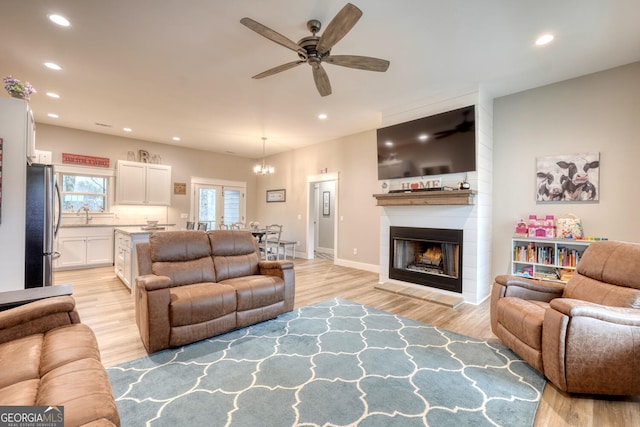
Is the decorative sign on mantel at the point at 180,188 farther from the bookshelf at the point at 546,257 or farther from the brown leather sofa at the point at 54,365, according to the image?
the bookshelf at the point at 546,257

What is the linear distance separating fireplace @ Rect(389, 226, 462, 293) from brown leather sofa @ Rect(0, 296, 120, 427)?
4.03 m

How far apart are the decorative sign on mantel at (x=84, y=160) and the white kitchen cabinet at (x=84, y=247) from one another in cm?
148

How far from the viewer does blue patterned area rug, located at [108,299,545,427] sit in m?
1.72

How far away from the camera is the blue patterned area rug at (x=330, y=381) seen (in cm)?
172

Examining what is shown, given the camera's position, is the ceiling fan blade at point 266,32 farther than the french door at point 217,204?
No

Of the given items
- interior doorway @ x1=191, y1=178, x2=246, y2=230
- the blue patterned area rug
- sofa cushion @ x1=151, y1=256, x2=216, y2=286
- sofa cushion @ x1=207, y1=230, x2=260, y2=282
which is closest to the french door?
interior doorway @ x1=191, y1=178, x2=246, y2=230

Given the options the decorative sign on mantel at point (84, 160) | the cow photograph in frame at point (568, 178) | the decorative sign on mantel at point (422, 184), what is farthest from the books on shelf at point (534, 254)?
the decorative sign on mantel at point (84, 160)

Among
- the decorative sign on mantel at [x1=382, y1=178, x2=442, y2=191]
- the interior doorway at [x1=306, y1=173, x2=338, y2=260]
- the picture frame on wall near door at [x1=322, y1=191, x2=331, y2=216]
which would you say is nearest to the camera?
the decorative sign on mantel at [x1=382, y1=178, x2=442, y2=191]

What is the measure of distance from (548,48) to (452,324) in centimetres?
313

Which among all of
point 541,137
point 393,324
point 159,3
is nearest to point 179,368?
point 393,324

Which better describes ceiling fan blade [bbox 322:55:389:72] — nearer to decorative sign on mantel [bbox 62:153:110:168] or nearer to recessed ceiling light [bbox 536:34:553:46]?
recessed ceiling light [bbox 536:34:553:46]

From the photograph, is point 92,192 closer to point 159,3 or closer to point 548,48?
point 159,3

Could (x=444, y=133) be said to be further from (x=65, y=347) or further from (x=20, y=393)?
(x=20, y=393)

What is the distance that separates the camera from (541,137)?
389cm
